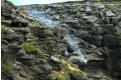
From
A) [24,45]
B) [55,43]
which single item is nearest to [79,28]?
[55,43]

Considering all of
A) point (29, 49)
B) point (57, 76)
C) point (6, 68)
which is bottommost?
point (57, 76)

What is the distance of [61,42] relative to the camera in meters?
49.9

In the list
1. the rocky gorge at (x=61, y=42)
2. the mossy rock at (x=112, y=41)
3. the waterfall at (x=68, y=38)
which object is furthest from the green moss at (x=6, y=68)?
the mossy rock at (x=112, y=41)

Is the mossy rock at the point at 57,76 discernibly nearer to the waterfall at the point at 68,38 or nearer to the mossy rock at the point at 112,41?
the waterfall at the point at 68,38

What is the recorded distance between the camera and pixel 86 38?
205ft

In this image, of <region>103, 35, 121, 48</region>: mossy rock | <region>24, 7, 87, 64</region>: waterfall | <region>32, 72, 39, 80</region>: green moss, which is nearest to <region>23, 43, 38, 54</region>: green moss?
<region>32, 72, 39, 80</region>: green moss

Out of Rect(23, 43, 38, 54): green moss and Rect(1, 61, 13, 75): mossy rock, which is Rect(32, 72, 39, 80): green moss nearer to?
Rect(23, 43, 38, 54): green moss

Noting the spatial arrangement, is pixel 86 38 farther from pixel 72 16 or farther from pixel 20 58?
pixel 20 58

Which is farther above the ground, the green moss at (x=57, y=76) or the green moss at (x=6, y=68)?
the green moss at (x=6, y=68)

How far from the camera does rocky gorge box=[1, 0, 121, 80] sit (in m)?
33.5

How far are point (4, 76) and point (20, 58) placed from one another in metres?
3.55

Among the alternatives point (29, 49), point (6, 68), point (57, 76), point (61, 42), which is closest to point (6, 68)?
point (6, 68)

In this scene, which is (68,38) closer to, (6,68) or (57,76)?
(57,76)

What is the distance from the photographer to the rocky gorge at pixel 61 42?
33.5 m
